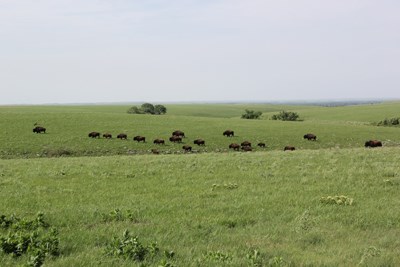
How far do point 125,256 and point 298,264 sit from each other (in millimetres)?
3232

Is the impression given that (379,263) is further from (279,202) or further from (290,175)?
(290,175)

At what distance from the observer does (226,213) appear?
37.5ft

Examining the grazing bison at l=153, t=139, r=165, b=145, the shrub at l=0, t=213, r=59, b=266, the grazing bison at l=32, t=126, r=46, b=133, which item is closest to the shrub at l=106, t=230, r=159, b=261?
the shrub at l=0, t=213, r=59, b=266

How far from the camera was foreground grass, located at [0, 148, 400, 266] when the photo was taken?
25.8 ft

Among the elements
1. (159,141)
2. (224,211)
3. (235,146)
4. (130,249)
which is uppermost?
(130,249)

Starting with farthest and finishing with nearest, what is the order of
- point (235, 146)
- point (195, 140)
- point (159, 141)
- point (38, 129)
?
point (38, 129), point (195, 140), point (159, 141), point (235, 146)

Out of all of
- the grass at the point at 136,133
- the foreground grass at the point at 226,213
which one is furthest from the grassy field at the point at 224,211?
the grass at the point at 136,133

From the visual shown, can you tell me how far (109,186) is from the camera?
53.9 ft

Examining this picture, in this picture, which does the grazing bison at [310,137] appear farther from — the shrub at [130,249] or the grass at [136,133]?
the shrub at [130,249]

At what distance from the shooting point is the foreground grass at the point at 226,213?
25.8 feet

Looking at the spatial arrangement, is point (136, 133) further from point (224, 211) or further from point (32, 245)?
point (32, 245)

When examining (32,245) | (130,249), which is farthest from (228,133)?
(32,245)

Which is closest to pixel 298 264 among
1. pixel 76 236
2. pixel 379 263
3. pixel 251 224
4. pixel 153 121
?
pixel 379 263

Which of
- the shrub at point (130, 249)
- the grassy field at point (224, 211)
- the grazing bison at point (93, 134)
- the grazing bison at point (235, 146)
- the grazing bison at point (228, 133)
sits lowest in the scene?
the grazing bison at point (235, 146)
